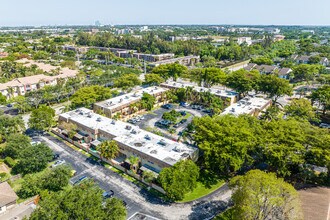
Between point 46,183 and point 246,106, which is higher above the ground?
point 246,106

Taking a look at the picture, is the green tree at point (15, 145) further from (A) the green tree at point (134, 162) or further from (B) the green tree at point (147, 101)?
(B) the green tree at point (147, 101)

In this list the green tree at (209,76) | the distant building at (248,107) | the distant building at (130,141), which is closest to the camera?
the distant building at (130,141)

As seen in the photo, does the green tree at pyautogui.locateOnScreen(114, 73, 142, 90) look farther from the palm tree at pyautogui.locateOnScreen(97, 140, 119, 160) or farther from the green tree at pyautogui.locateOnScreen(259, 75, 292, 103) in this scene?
the green tree at pyautogui.locateOnScreen(259, 75, 292, 103)

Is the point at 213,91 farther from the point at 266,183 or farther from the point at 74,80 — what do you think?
the point at 266,183

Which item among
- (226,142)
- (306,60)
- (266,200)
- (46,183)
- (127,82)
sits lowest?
(46,183)

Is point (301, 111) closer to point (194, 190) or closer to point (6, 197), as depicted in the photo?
point (194, 190)

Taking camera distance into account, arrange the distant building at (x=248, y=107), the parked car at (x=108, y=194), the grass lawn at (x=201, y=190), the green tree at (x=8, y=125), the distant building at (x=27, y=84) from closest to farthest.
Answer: the parked car at (x=108, y=194), the grass lawn at (x=201, y=190), the green tree at (x=8, y=125), the distant building at (x=248, y=107), the distant building at (x=27, y=84)

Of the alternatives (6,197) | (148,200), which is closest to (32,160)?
(6,197)

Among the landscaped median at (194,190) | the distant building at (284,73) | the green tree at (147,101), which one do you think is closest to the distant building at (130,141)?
the landscaped median at (194,190)
